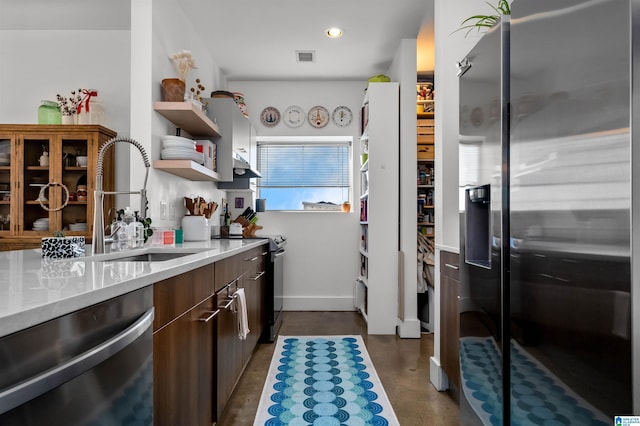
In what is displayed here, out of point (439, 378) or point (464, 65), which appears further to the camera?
point (439, 378)

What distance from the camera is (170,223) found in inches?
115

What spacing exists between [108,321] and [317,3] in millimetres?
3000

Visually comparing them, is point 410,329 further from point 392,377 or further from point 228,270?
point 228,270

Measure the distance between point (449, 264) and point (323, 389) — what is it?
1.08 m

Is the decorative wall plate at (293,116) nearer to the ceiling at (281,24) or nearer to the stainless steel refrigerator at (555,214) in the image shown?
the ceiling at (281,24)

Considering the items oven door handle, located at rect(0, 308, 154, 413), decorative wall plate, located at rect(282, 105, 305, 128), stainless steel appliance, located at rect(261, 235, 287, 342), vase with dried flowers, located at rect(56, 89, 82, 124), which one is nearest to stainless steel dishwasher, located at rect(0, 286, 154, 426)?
oven door handle, located at rect(0, 308, 154, 413)

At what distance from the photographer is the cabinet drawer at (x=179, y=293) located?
1.17m

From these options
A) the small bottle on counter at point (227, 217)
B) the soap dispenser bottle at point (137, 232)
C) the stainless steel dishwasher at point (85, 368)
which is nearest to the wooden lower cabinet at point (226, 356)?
the soap dispenser bottle at point (137, 232)

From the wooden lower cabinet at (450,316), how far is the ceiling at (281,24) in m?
2.13

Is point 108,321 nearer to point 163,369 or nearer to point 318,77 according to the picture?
point 163,369

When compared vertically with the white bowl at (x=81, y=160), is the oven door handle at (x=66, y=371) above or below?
below

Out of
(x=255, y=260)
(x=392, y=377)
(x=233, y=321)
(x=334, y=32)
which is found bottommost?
(x=392, y=377)

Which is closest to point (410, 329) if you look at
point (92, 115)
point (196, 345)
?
point (196, 345)

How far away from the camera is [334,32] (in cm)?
358
